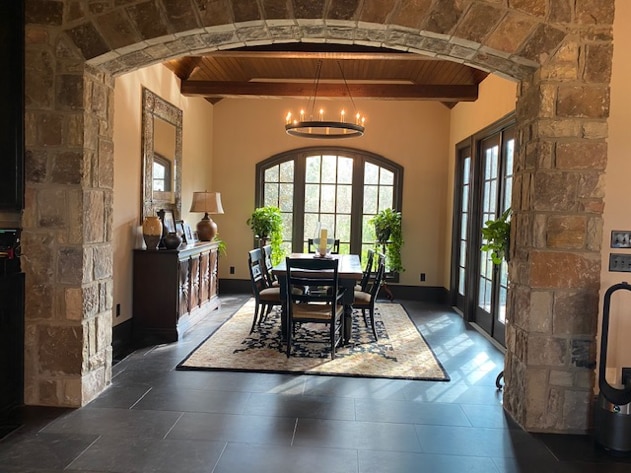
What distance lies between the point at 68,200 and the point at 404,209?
550 centimetres

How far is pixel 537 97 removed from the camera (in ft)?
9.76

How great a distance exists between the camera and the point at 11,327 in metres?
3.10

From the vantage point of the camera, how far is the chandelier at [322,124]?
5.07m

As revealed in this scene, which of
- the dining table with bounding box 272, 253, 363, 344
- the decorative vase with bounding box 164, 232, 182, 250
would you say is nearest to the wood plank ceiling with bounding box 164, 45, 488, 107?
the decorative vase with bounding box 164, 232, 182, 250

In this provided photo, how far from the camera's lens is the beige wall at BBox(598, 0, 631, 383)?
292 cm

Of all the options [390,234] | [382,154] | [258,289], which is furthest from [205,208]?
[382,154]

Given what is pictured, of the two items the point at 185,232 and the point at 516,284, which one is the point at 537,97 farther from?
the point at 185,232

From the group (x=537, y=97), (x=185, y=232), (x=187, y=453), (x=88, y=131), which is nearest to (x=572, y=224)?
(x=537, y=97)

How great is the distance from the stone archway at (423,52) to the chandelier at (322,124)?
180 centimetres

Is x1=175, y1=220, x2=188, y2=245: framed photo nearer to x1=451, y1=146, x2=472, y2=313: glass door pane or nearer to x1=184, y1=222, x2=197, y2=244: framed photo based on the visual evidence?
x1=184, y1=222, x2=197, y2=244: framed photo

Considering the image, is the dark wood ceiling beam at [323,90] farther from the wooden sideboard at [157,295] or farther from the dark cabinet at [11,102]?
the dark cabinet at [11,102]

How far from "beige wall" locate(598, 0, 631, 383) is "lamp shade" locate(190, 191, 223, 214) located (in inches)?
180

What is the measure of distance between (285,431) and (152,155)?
357cm

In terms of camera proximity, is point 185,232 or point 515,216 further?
point 185,232
